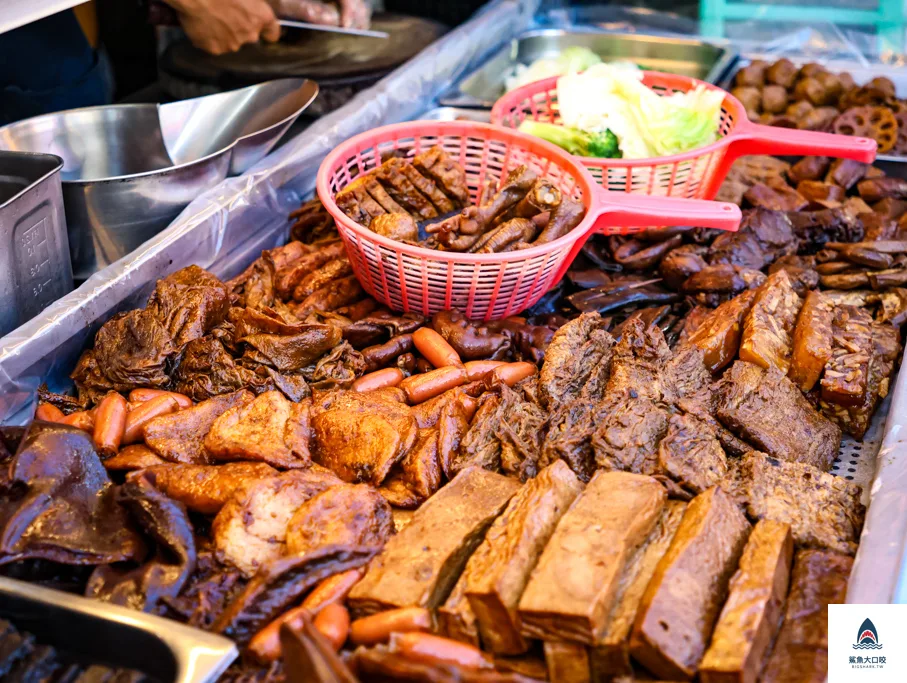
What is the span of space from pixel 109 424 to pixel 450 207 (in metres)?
1.77

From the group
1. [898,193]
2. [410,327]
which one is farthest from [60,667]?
[898,193]

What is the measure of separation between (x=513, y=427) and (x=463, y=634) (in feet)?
2.80

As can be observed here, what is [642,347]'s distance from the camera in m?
2.98

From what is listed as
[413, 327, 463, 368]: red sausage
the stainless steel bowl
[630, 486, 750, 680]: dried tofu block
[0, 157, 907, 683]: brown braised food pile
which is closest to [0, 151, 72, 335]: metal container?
the stainless steel bowl

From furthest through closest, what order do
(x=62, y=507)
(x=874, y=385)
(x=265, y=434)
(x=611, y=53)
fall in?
(x=611, y=53) → (x=874, y=385) → (x=265, y=434) → (x=62, y=507)

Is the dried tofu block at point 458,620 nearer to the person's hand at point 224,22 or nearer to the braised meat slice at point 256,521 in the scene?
the braised meat slice at point 256,521

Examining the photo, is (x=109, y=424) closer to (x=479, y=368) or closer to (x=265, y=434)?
(x=265, y=434)

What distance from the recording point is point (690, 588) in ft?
6.74

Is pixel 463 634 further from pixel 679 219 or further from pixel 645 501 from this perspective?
pixel 679 219

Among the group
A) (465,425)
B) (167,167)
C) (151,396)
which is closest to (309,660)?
(465,425)

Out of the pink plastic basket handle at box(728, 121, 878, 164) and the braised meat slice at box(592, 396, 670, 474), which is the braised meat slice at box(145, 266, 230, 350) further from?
the pink plastic basket handle at box(728, 121, 878, 164)

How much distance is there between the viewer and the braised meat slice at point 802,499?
2.40 metres

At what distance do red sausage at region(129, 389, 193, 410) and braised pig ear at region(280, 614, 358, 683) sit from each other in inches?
51.1

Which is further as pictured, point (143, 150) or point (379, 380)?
point (143, 150)
